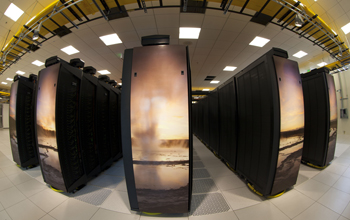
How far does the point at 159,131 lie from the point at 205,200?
1241mm

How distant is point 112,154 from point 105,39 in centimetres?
357

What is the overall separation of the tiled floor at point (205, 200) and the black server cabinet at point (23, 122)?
45 cm

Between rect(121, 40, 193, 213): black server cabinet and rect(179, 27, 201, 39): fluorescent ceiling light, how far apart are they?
2522mm

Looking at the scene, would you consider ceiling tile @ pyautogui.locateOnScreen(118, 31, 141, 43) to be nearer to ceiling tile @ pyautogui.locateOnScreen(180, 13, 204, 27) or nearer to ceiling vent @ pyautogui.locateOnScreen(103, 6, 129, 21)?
ceiling vent @ pyautogui.locateOnScreen(103, 6, 129, 21)

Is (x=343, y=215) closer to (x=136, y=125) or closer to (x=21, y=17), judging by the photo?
(x=136, y=125)

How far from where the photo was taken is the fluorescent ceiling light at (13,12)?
2.69m

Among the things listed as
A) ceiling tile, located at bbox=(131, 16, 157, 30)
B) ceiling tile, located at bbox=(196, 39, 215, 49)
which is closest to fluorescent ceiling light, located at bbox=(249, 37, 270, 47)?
ceiling tile, located at bbox=(196, 39, 215, 49)

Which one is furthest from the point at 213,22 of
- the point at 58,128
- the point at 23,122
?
the point at 23,122

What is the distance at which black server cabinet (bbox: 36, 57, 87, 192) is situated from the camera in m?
1.55

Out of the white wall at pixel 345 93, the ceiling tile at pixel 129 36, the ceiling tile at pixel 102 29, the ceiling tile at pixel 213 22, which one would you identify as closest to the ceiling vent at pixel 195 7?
the ceiling tile at pixel 213 22

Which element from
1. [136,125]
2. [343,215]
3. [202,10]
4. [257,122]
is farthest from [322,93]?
[136,125]

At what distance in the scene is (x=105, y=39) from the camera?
3338 millimetres

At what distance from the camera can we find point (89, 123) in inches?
81.4

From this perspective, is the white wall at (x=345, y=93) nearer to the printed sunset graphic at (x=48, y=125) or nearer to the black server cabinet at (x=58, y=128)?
the black server cabinet at (x=58, y=128)
